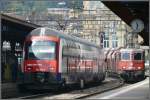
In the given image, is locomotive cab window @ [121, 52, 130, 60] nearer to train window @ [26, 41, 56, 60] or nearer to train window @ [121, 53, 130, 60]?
train window @ [121, 53, 130, 60]

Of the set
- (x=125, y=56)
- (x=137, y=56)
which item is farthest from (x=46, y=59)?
(x=137, y=56)

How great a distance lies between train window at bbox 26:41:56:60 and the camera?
2677 cm

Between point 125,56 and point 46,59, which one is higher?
point 125,56

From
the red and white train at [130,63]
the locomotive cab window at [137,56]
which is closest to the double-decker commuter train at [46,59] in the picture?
the red and white train at [130,63]

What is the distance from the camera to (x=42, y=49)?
2688 centimetres

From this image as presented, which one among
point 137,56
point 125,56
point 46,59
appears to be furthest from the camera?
point 125,56

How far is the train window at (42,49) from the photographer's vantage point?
87.8 feet

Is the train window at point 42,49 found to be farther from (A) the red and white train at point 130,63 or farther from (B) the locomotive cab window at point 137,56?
(B) the locomotive cab window at point 137,56

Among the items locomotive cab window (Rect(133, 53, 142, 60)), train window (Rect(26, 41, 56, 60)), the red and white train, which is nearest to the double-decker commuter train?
train window (Rect(26, 41, 56, 60))

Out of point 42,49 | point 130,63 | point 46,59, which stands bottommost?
point 130,63

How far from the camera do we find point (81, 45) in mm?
32531

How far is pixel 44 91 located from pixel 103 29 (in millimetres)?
36269

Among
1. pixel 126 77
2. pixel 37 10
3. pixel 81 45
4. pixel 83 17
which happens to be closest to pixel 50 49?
pixel 81 45

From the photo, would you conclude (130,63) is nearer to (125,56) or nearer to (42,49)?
(125,56)
